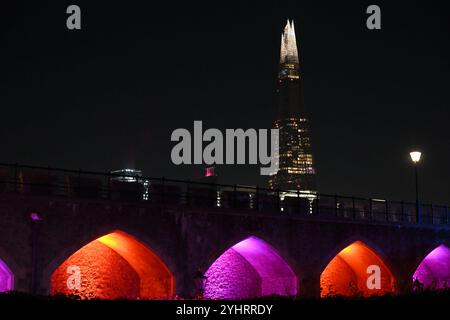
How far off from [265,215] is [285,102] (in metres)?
157

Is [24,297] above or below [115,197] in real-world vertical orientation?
below

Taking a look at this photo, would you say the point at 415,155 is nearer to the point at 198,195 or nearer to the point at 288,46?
the point at 198,195

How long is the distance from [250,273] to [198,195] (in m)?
5.35

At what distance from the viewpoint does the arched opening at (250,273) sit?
31172mm

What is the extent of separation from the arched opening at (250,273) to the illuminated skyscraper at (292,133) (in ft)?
462

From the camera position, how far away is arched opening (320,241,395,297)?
118 ft

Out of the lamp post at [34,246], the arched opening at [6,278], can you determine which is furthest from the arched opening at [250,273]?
the arched opening at [6,278]

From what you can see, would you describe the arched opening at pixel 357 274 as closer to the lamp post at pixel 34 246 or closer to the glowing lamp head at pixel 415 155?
the glowing lamp head at pixel 415 155

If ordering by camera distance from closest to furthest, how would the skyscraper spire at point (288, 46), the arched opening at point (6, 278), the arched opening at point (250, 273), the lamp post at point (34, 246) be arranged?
the arched opening at point (6, 278) → the lamp post at point (34, 246) → the arched opening at point (250, 273) → the skyscraper spire at point (288, 46)

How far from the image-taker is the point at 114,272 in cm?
2898

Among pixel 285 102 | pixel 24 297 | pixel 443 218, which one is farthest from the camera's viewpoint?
pixel 285 102

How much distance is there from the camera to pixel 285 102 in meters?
187

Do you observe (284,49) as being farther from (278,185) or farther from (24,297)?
(24,297)
